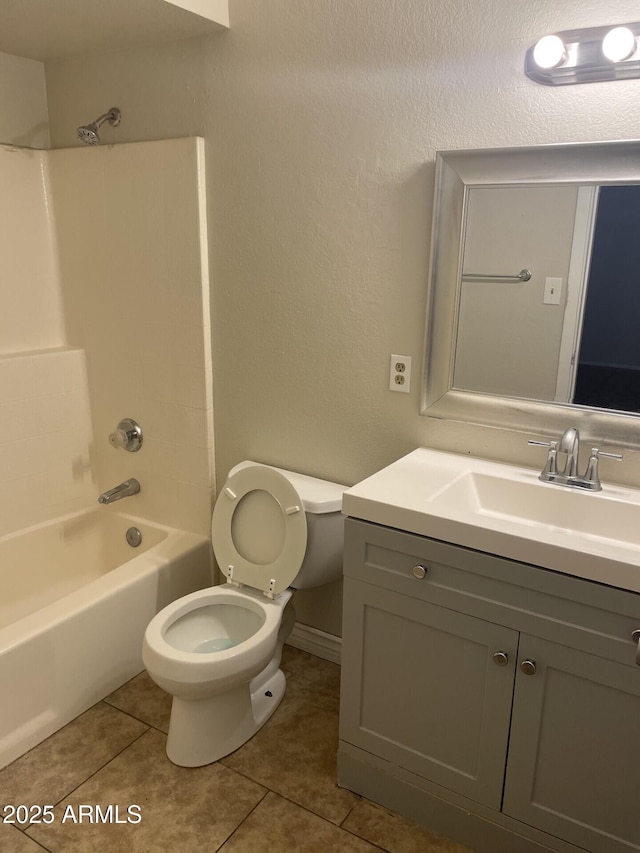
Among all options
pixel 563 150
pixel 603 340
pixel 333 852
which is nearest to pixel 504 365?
pixel 603 340

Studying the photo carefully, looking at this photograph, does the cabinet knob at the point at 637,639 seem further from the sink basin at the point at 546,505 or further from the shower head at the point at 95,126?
the shower head at the point at 95,126

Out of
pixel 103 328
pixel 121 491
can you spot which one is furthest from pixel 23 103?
pixel 121 491

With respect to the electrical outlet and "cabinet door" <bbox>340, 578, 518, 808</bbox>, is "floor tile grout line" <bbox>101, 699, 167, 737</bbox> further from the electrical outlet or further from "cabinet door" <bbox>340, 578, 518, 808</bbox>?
the electrical outlet

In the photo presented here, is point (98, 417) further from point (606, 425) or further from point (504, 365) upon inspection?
point (606, 425)

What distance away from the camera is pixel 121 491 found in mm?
2697

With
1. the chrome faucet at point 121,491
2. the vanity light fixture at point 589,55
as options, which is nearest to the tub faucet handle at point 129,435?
the chrome faucet at point 121,491

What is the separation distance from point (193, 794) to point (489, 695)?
2.95ft

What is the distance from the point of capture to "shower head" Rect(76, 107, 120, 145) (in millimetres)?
2379

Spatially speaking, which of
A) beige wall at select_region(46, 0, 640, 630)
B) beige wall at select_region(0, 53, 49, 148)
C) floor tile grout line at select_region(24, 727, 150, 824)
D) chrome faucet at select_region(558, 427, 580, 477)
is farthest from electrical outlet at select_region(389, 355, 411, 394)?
beige wall at select_region(0, 53, 49, 148)

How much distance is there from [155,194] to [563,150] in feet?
4.58

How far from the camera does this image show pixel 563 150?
1.70m

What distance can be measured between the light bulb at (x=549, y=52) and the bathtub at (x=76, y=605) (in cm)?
191

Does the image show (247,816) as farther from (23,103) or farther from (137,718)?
(23,103)

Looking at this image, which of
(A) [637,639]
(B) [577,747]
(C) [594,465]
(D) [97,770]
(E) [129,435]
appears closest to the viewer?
(A) [637,639]
